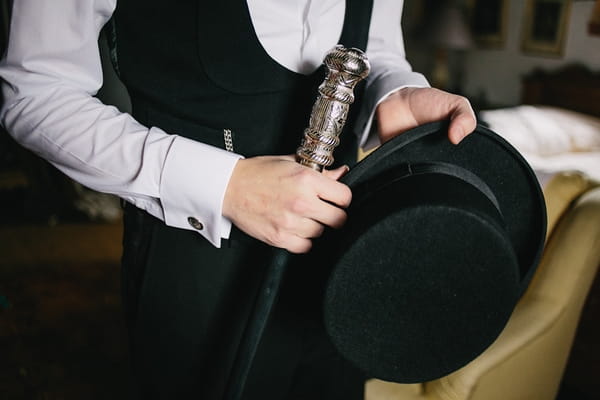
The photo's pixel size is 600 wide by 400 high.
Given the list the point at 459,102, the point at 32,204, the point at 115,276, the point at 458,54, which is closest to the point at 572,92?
the point at 458,54

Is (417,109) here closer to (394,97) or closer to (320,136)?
(394,97)

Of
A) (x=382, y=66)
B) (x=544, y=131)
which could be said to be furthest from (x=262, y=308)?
(x=544, y=131)

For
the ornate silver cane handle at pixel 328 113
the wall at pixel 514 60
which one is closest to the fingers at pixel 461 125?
the ornate silver cane handle at pixel 328 113

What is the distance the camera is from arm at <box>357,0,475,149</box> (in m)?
0.73

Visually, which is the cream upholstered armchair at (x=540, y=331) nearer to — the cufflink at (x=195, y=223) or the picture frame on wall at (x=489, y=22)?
the cufflink at (x=195, y=223)

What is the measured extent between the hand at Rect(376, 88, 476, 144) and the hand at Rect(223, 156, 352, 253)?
0.19 meters

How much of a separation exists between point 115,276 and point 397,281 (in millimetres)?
2664

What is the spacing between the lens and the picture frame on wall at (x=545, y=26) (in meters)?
4.18

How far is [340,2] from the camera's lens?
0.86 meters

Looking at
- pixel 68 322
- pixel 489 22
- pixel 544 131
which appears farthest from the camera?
pixel 489 22

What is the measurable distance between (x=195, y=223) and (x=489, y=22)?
4.91 meters

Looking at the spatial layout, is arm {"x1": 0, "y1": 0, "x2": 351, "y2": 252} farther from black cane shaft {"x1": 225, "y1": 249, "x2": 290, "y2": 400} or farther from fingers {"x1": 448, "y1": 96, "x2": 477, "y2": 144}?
fingers {"x1": 448, "y1": 96, "x2": 477, "y2": 144}

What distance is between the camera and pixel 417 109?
814mm

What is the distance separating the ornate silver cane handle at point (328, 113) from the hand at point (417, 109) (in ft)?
0.47
